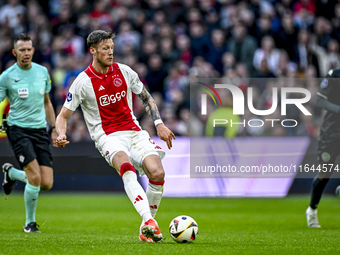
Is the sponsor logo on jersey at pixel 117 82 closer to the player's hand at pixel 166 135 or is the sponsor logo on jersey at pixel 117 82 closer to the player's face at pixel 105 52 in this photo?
the player's face at pixel 105 52

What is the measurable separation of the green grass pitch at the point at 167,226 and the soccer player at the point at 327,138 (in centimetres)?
39

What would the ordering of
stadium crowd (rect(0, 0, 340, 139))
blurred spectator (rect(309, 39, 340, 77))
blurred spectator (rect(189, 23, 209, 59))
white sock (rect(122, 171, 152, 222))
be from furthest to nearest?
1. blurred spectator (rect(189, 23, 209, 59))
2. blurred spectator (rect(309, 39, 340, 77))
3. stadium crowd (rect(0, 0, 340, 139))
4. white sock (rect(122, 171, 152, 222))

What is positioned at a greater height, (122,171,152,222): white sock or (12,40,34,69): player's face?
(12,40,34,69): player's face

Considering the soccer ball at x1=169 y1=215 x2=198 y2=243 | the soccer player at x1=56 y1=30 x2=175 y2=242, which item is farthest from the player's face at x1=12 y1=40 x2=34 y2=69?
the soccer ball at x1=169 y1=215 x2=198 y2=243

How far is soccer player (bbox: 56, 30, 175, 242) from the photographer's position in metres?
6.52

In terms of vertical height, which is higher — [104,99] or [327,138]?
[104,99]

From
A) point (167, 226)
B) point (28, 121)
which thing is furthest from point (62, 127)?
point (167, 226)

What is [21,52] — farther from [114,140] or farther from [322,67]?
[322,67]

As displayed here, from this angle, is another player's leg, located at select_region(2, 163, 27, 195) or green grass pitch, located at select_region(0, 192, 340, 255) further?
another player's leg, located at select_region(2, 163, 27, 195)

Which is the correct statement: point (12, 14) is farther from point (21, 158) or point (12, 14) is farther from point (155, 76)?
point (21, 158)

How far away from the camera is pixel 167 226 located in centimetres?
876

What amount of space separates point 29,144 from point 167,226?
2.47 meters

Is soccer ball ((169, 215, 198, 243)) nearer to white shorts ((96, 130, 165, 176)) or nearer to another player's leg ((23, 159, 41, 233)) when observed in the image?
white shorts ((96, 130, 165, 176))

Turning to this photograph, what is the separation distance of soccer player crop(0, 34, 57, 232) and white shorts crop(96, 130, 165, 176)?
1810mm
